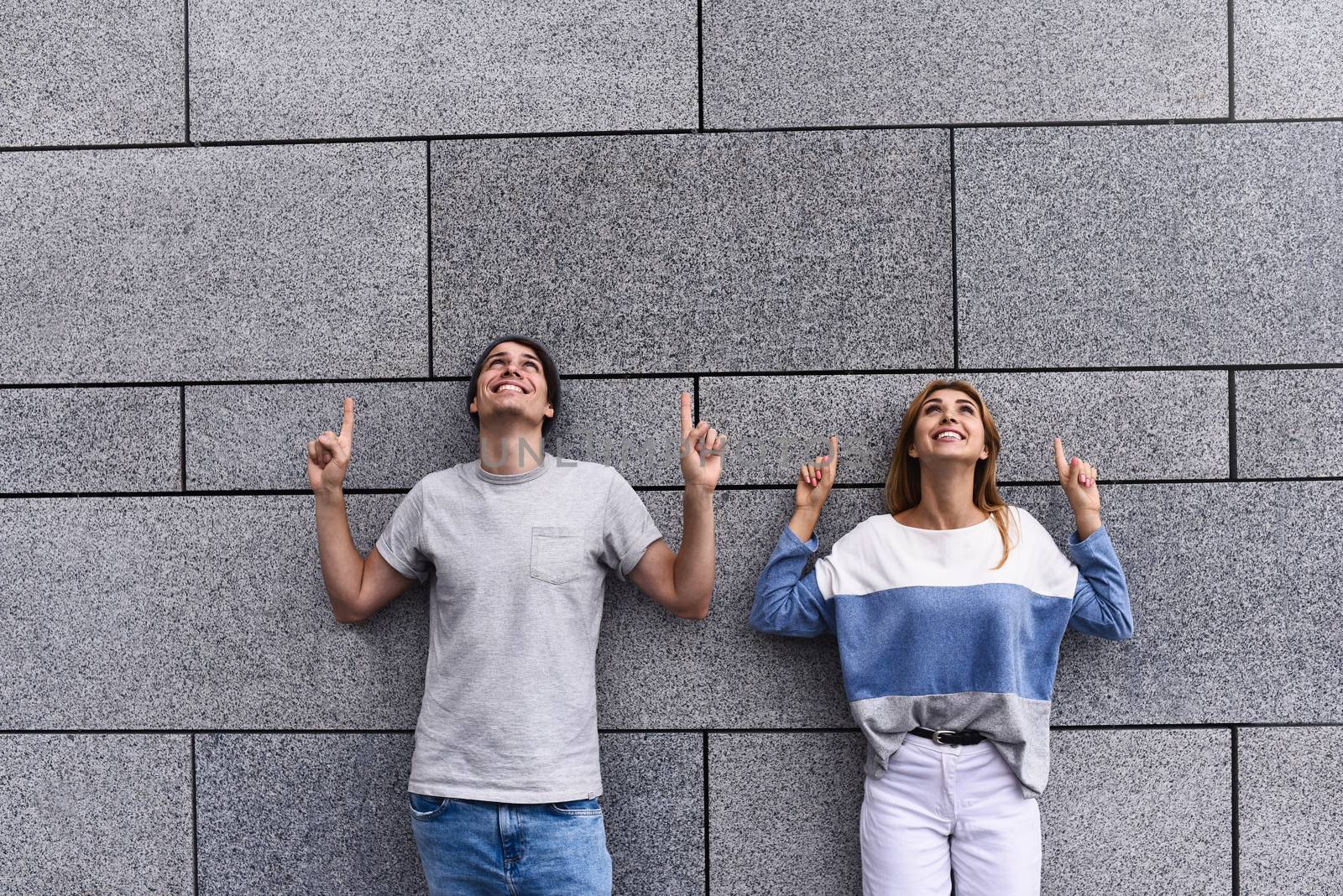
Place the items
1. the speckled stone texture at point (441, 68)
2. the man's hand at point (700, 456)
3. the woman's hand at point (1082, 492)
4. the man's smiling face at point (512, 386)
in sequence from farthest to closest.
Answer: the speckled stone texture at point (441, 68)
the woman's hand at point (1082, 492)
the man's smiling face at point (512, 386)
the man's hand at point (700, 456)

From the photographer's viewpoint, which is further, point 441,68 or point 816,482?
point 441,68

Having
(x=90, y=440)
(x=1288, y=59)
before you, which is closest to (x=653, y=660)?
(x=90, y=440)

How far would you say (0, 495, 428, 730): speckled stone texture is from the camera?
3.66 metres

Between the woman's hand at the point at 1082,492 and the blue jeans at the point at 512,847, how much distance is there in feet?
7.18

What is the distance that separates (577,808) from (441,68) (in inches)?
120

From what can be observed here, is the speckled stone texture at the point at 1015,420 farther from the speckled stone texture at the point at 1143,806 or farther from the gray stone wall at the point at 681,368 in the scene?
the speckled stone texture at the point at 1143,806

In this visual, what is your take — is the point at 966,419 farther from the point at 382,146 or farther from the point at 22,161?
the point at 22,161

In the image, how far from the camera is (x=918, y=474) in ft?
11.5

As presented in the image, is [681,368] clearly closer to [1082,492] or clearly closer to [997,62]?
[1082,492]

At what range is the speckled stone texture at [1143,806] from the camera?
3566 millimetres

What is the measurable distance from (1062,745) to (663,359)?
2280 mm

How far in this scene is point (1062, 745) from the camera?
357 centimetres

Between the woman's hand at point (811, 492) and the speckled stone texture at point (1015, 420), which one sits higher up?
the speckled stone texture at point (1015, 420)

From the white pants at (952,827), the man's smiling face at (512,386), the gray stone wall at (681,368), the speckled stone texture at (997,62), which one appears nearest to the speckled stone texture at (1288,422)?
the gray stone wall at (681,368)
